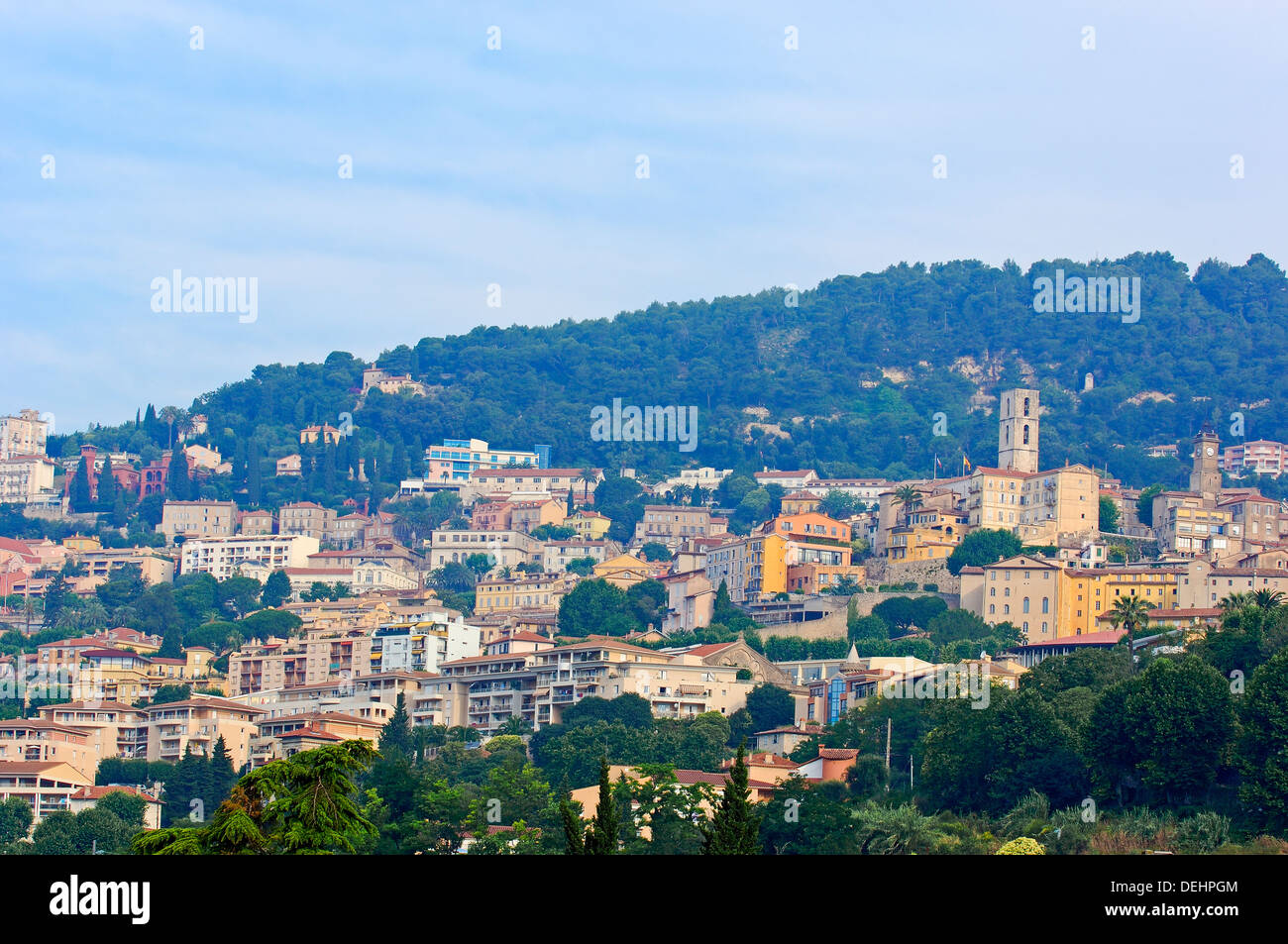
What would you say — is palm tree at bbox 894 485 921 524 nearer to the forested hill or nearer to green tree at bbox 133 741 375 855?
the forested hill

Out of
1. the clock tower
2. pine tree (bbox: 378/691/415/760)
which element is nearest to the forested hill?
the clock tower

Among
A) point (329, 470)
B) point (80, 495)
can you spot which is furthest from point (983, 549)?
point (80, 495)

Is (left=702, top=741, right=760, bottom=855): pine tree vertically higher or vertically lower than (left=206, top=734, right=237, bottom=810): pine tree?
higher

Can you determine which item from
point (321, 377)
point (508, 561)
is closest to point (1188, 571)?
point (508, 561)

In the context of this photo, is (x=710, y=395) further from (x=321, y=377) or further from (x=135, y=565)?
(x=135, y=565)
